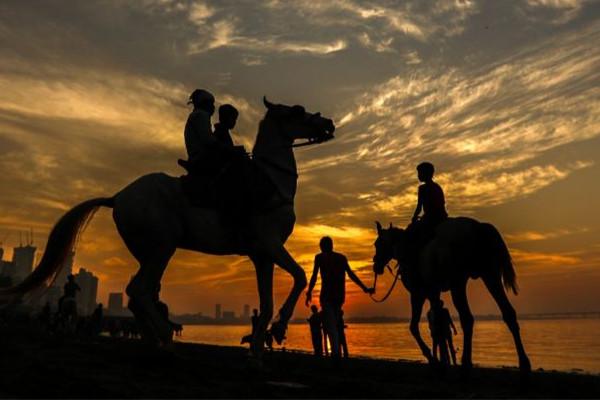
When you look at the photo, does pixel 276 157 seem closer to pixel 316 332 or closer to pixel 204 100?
pixel 204 100

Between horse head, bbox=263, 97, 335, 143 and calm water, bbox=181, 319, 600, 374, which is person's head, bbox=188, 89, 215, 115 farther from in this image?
calm water, bbox=181, 319, 600, 374

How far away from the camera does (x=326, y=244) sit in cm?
1123

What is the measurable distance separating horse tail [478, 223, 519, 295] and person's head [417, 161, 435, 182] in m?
1.57

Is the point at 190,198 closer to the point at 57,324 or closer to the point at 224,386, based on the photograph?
the point at 224,386

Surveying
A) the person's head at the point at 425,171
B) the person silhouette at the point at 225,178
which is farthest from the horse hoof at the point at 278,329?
the person's head at the point at 425,171

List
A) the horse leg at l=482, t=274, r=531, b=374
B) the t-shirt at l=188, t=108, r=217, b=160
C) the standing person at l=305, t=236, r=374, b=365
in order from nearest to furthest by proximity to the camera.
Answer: the horse leg at l=482, t=274, r=531, b=374 < the t-shirt at l=188, t=108, r=217, b=160 < the standing person at l=305, t=236, r=374, b=365

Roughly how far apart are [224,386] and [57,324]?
69.9 ft

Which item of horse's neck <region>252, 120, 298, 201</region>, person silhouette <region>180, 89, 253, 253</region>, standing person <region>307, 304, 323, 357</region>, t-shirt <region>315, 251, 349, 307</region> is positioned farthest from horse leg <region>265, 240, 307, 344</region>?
standing person <region>307, 304, 323, 357</region>

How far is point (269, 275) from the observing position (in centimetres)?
784

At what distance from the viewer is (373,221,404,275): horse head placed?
10727mm

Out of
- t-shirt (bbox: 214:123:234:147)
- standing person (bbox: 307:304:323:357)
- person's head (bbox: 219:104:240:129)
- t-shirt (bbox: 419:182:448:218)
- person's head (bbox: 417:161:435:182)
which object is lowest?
standing person (bbox: 307:304:323:357)

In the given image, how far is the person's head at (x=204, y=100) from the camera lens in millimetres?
8188

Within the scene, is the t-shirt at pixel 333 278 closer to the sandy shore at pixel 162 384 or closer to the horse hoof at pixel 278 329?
the sandy shore at pixel 162 384

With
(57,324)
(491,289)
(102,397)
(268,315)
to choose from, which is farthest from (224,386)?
(57,324)
